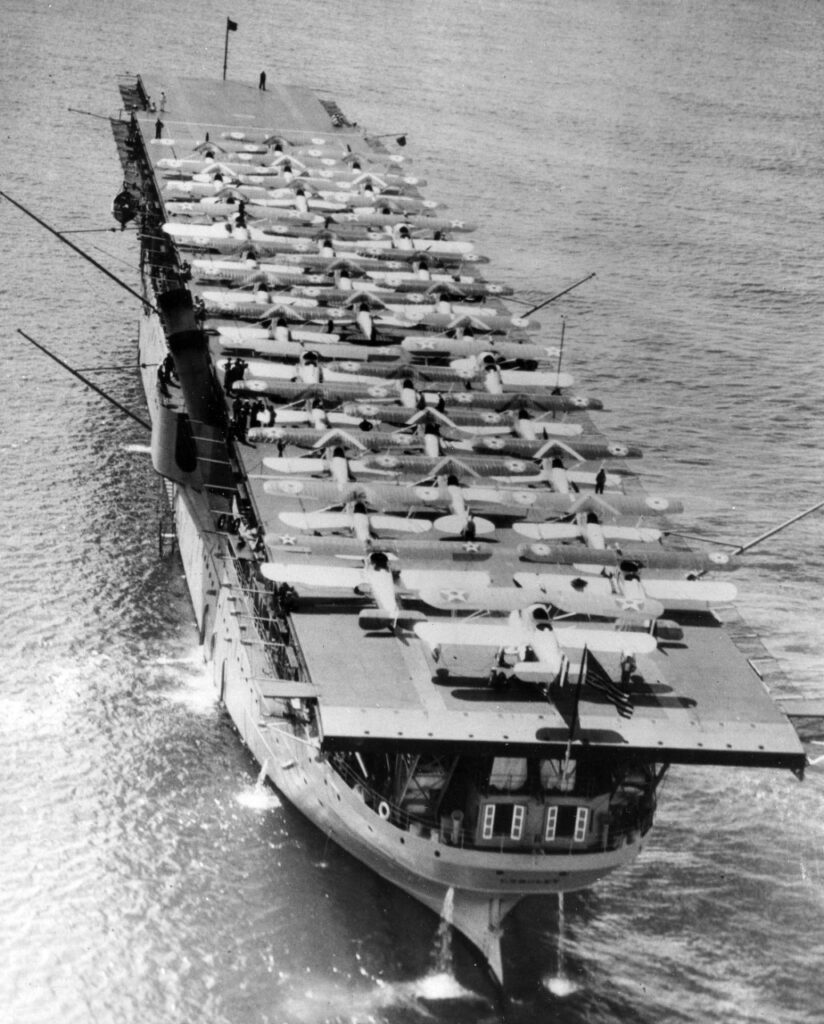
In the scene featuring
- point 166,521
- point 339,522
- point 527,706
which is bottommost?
point 166,521

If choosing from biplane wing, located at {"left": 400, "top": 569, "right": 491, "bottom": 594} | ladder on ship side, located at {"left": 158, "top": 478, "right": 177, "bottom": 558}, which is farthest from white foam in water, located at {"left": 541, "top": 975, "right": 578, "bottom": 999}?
ladder on ship side, located at {"left": 158, "top": 478, "right": 177, "bottom": 558}

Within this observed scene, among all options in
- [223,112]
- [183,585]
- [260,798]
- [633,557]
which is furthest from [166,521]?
[223,112]

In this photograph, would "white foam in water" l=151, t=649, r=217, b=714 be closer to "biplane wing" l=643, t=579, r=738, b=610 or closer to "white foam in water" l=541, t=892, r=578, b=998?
"white foam in water" l=541, t=892, r=578, b=998

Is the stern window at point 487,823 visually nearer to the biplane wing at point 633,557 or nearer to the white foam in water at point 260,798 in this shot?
the white foam in water at point 260,798

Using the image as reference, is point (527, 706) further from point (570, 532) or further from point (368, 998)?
point (570, 532)

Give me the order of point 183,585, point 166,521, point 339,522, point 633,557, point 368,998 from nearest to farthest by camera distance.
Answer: point 368,998 < point 633,557 < point 339,522 < point 183,585 < point 166,521

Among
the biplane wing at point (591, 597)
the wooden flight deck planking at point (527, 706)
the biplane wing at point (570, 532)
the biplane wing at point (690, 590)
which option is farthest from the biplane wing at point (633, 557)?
the biplane wing at point (591, 597)
